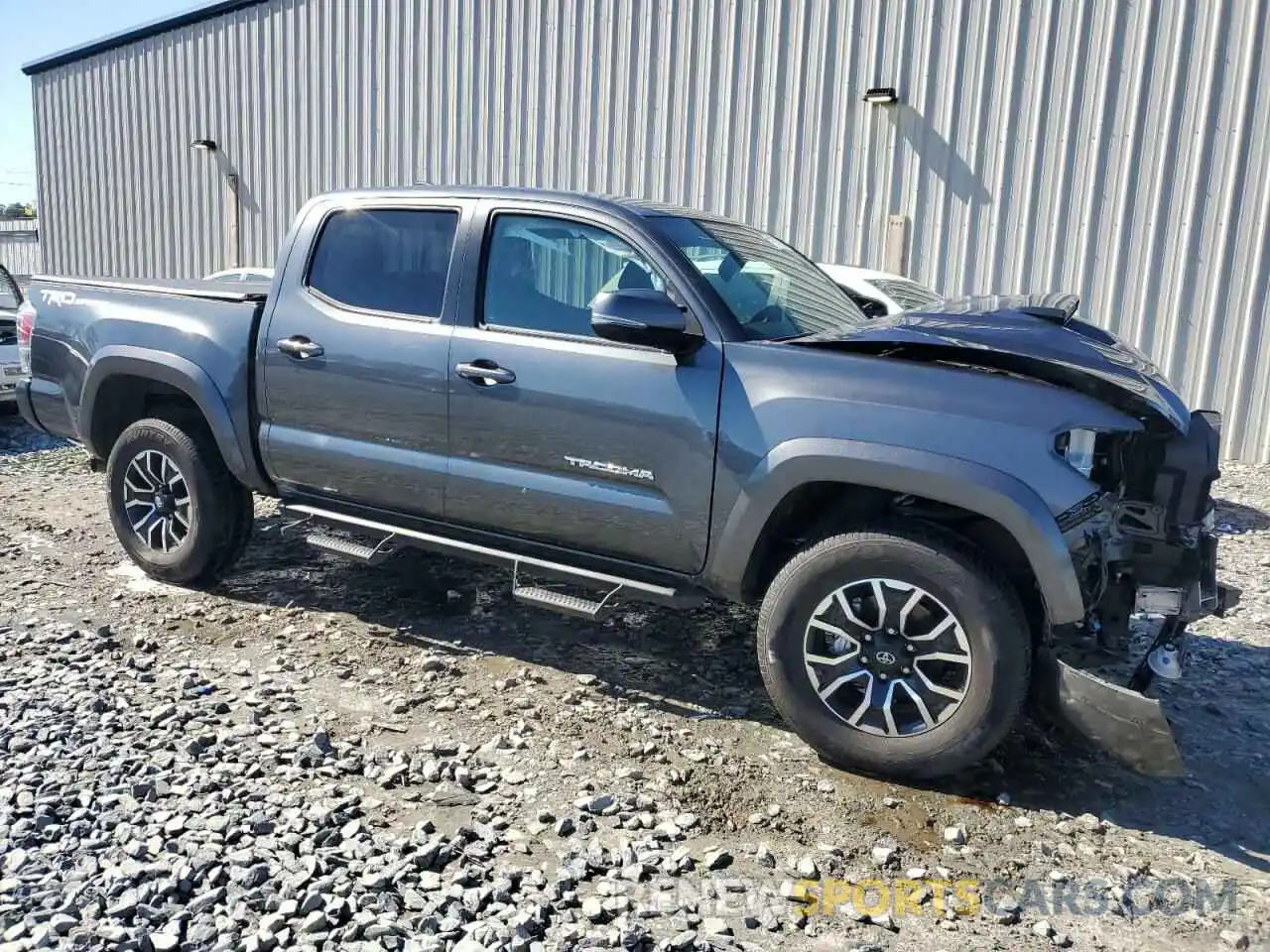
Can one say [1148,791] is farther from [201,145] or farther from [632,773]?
[201,145]

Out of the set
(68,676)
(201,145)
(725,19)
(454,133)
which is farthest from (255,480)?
(201,145)

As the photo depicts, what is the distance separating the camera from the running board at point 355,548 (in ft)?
14.5

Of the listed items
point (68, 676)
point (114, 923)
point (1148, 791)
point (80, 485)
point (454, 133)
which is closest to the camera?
point (114, 923)

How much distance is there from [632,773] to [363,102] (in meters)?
12.5

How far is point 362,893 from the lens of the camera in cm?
270

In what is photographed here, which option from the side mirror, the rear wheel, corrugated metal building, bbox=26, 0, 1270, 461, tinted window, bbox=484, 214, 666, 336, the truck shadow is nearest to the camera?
the truck shadow

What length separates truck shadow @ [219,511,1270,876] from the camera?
335cm

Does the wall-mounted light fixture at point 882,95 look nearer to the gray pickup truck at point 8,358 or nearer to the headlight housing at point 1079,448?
the headlight housing at point 1079,448

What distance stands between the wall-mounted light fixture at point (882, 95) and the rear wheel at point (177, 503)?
7.39 metres

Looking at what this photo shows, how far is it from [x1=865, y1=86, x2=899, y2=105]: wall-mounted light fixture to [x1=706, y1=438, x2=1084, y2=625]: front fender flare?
24.5 ft

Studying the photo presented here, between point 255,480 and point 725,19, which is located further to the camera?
point 725,19

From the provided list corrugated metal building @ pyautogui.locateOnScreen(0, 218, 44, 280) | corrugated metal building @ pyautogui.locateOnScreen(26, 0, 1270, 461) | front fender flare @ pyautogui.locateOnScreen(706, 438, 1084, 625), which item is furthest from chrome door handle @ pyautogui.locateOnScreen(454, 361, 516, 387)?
corrugated metal building @ pyautogui.locateOnScreen(0, 218, 44, 280)

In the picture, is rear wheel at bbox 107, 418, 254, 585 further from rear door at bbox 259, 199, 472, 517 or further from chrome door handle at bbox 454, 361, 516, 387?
chrome door handle at bbox 454, 361, 516, 387

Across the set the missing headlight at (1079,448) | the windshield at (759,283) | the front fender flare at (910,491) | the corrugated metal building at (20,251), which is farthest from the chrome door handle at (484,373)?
the corrugated metal building at (20,251)
